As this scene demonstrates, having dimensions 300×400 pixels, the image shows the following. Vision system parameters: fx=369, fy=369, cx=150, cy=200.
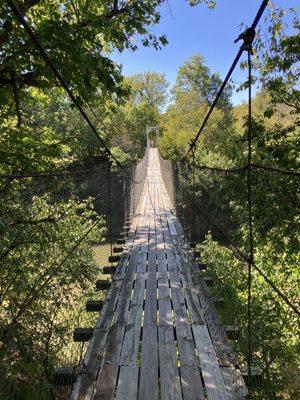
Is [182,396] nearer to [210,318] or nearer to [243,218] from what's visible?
[210,318]

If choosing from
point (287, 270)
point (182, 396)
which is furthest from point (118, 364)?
point (287, 270)

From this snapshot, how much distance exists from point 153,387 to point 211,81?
3034 centimetres

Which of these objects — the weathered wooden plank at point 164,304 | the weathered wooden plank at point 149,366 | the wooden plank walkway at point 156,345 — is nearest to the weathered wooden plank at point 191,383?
the wooden plank walkway at point 156,345

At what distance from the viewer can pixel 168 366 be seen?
1.98 metres

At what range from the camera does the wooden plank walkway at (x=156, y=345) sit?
5.90ft

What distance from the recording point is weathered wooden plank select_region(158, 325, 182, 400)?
1.77 meters

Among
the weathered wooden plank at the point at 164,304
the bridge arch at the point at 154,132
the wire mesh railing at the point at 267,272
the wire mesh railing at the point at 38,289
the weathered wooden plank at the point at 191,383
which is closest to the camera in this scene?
the weathered wooden plank at the point at 191,383

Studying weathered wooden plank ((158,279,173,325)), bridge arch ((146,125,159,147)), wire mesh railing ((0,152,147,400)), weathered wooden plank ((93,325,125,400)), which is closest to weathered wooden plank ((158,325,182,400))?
weathered wooden plank ((158,279,173,325))

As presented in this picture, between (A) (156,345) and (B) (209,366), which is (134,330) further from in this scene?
(B) (209,366)

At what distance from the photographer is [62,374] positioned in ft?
6.35

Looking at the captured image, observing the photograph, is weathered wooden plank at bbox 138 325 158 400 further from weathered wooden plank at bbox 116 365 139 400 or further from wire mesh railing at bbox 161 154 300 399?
wire mesh railing at bbox 161 154 300 399

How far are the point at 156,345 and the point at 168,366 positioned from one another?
24cm

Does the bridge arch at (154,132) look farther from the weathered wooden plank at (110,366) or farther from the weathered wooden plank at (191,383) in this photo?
the weathered wooden plank at (191,383)

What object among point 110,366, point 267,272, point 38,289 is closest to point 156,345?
point 110,366
